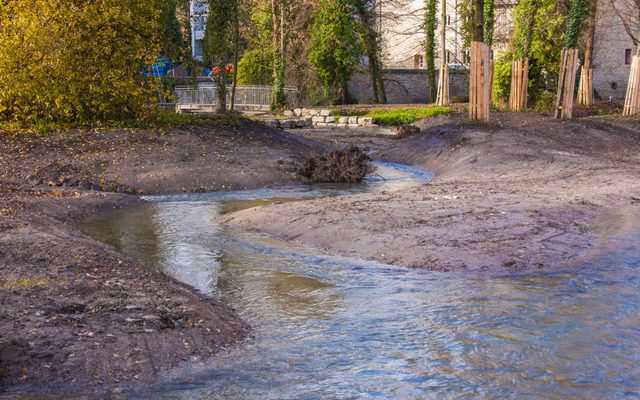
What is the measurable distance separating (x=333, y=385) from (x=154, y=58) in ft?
63.3

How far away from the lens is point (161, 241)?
1366cm

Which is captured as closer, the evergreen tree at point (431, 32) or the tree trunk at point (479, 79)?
the tree trunk at point (479, 79)

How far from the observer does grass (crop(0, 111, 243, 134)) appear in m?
23.4

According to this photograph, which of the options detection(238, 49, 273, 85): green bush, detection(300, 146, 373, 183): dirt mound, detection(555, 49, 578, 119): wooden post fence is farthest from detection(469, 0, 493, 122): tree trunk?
detection(238, 49, 273, 85): green bush

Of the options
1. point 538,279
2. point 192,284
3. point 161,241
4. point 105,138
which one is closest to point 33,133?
point 105,138

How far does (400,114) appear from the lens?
136 feet

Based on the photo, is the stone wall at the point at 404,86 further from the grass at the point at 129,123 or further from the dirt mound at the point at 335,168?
the dirt mound at the point at 335,168

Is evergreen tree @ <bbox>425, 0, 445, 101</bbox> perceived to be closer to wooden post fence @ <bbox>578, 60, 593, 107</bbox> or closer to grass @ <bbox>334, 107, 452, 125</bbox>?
grass @ <bbox>334, 107, 452, 125</bbox>

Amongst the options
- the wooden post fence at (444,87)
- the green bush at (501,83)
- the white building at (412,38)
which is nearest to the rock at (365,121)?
the wooden post fence at (444,87)

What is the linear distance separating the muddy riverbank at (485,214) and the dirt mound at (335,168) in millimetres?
2276

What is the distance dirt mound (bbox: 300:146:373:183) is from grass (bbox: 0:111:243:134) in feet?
16.4

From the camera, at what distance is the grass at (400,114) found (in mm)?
39781

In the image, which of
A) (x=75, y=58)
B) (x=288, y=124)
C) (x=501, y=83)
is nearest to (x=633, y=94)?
(x=501, y=83)

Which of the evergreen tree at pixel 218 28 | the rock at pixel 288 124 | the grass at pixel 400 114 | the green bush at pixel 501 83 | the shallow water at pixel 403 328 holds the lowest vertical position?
the shallow water at pixel 403 328
